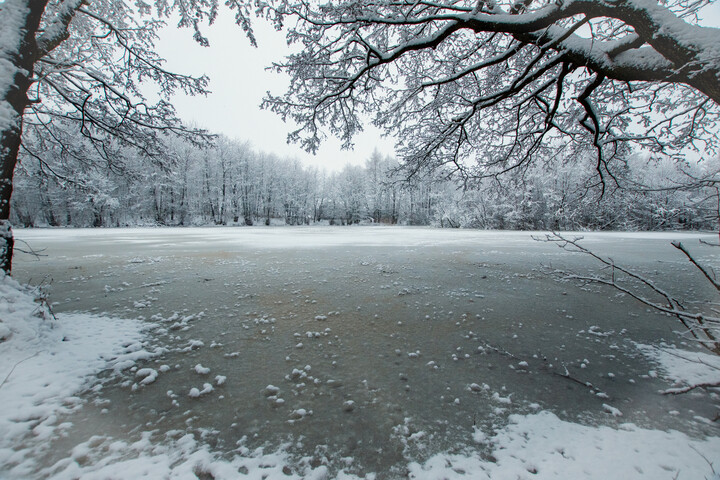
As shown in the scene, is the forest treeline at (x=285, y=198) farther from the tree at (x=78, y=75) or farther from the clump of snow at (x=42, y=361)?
the clump of snow at (x=42, y=361)

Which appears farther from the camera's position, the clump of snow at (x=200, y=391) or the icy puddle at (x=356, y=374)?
the clump of snow at (x=200, y=391)

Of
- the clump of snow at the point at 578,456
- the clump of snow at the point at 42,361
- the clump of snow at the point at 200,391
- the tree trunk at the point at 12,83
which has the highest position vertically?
the tree trunk at the point at 12,83

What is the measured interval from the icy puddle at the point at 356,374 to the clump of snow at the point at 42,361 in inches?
5.2

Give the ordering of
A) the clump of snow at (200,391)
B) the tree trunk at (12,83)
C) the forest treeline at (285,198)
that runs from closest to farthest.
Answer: the clump of snow at (200,391) < the tree trunk at (12,83) < the forest treeline at (285,198)

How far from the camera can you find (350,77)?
206 inches

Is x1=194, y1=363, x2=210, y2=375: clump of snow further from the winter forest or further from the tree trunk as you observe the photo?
the tree trunk

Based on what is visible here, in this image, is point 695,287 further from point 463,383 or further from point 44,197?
point 44,197

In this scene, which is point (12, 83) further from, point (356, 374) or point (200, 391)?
point (356, 374)

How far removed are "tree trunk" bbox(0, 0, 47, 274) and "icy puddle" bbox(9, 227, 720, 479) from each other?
1.68m

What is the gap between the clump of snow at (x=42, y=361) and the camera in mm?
1995

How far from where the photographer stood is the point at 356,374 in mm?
2943

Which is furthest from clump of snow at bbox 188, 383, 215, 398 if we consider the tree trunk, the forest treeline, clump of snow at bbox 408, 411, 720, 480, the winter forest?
the forest treeline

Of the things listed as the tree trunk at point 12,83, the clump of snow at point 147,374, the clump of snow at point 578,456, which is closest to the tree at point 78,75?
the tree trunk at point 12,83

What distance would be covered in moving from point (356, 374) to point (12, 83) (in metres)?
6.02
